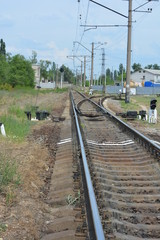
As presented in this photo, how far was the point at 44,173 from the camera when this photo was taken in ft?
25.0

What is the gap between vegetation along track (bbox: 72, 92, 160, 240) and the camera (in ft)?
14.8

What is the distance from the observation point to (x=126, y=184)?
6.38 m

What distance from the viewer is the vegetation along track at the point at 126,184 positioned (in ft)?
14.8

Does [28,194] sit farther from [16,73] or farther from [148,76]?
[148,76]

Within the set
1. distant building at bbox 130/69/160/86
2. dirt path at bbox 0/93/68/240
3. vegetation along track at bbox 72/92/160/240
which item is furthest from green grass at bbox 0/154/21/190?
distant building at bbox 130/69/160/86

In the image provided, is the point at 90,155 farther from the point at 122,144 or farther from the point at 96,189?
the point at 96,189

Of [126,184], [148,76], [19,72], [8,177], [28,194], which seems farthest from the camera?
[148,76]

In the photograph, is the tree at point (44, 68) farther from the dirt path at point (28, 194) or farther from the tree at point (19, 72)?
the dirt path at point (28, 194)

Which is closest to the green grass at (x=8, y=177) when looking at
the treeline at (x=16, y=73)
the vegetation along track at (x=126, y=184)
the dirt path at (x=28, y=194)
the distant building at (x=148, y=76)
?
the dirt path at (x=28, y=194)

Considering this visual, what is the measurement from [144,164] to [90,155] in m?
1.25

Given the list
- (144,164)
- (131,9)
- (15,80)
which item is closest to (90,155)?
(144,164)

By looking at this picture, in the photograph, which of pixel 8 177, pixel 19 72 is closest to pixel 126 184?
pixel 8 177

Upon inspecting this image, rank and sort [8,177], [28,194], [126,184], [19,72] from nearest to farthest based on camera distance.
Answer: [28,194]
[8,177]
[126,184]
[19,72]

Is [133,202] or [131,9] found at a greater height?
[131,9]
